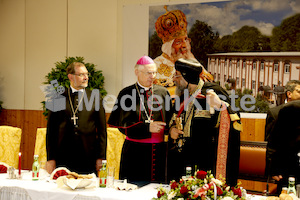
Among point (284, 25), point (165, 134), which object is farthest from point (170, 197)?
point (284, 25)

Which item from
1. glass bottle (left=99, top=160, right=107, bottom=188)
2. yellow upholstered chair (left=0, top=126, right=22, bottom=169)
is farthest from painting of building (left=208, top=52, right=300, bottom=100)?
glass bottle (left=99, top=160, right=107, bottom=188)

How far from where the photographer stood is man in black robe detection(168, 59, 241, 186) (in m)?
3.39

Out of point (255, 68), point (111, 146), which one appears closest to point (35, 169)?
point (111, 146)

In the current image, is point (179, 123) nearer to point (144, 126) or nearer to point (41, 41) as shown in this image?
point (144, 126)

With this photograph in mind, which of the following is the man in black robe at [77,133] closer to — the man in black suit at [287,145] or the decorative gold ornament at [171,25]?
the man in black suit at [287,145]

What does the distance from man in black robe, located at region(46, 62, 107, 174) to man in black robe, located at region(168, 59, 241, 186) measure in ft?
2.76

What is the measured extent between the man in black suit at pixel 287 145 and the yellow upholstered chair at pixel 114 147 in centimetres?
163

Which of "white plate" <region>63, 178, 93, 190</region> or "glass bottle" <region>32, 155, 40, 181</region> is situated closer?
"white plate" <region>63, 178, 93, 190</region>

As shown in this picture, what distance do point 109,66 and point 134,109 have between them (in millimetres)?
2857

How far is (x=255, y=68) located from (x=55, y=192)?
11.5 ft

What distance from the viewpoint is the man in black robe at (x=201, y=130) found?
3.39 metres

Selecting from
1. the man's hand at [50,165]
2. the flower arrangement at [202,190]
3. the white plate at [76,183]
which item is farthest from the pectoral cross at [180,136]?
the man's hand at [50,165]

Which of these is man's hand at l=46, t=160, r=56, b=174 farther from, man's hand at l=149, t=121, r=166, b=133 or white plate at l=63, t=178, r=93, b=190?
man's hand at l=149, t=121, r=166, b=133

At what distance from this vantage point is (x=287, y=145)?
380 cm
